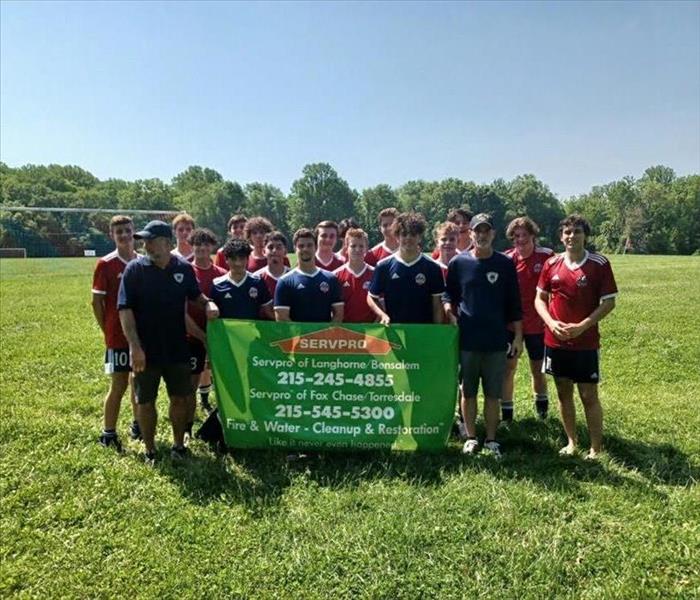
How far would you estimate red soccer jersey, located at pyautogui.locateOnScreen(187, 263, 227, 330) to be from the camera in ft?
18.3

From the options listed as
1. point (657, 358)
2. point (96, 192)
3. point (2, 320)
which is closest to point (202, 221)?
point (96, 192)

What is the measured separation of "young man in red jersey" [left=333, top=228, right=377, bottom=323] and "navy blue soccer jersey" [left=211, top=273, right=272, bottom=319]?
94cm

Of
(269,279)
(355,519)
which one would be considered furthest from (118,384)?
(355,519)

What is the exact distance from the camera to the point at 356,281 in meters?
5.87

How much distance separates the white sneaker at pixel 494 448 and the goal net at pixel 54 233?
63928 millimetres

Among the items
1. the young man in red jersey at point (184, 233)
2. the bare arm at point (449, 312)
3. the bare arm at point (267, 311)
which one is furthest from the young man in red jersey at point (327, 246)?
the bare arm at point (449, 312)

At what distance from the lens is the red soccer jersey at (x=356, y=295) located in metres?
5.84

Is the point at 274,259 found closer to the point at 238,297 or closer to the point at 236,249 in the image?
the point at 236,249

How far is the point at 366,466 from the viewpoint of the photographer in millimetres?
4820

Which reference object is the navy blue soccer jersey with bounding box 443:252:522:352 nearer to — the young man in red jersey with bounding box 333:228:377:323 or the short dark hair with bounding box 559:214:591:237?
the short dark hair with bounding box 559:214:591:237

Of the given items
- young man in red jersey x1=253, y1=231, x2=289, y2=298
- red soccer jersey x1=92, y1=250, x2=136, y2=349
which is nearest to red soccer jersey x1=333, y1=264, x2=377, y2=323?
young man in red jersey x1=253, y1=231, x2=289, y2=298

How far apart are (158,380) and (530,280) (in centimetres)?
415

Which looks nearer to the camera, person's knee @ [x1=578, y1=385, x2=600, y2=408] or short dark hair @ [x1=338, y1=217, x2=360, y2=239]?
person's knee @ [x1=578, y1=385, x2=600, y2=408]

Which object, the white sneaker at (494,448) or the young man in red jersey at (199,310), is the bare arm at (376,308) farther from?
the young man in red jersey at (199,310)
